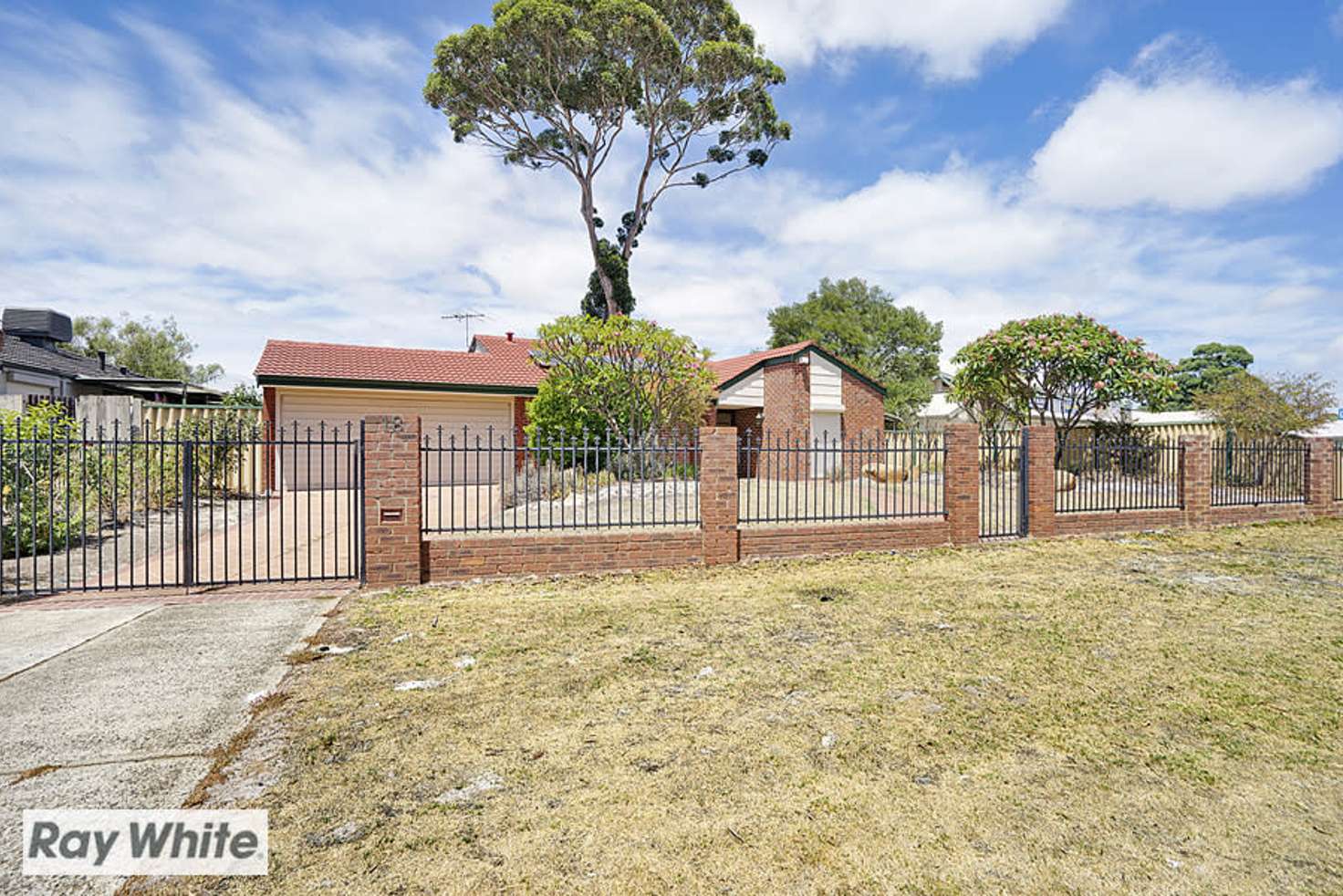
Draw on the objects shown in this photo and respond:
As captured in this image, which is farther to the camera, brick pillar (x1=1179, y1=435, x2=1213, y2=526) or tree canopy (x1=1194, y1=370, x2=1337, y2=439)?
tree canopy (x1=1194, y1=370, x2=1337, y2=439)

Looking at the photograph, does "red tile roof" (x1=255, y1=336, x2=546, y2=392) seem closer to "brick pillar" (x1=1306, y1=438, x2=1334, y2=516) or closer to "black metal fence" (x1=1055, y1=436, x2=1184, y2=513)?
"black metal fence" (x1=1055, y1=436, x2=1184, y2=513)

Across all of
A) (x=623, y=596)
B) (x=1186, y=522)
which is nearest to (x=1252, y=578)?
(x=1186, y=522)

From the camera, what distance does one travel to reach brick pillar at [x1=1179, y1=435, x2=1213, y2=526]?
1124 centimetres

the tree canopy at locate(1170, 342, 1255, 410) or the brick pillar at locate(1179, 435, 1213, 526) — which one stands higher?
the tree canopy at locate(1170, 342, 1255, 410)

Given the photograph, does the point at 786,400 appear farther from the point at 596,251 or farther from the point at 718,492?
the point at 718,492

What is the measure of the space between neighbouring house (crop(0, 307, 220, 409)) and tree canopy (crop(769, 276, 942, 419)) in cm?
3007

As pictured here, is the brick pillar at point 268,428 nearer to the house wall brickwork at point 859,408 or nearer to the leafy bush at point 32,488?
the leafy bush at point 32,488

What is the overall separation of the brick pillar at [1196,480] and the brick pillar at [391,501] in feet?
39.0

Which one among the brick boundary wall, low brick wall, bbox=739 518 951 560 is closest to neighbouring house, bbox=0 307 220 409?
the brick boundary wall

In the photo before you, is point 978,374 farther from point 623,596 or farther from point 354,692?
point 354,692

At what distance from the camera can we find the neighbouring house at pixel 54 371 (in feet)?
55.3

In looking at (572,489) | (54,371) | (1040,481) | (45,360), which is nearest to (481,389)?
(572,489)
